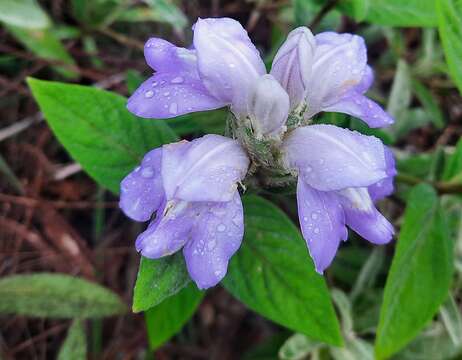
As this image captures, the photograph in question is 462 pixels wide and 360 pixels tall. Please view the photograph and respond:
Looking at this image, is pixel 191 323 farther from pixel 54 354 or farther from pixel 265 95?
pixel 265 95

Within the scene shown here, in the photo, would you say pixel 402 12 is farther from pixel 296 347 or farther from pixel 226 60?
pixel 296 347

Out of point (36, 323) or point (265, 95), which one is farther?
point (36, 323)

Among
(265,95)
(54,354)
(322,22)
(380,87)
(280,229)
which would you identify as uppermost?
(265,95)

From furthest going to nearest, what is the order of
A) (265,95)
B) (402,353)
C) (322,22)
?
(402,353) < (322,22) < (265,95)

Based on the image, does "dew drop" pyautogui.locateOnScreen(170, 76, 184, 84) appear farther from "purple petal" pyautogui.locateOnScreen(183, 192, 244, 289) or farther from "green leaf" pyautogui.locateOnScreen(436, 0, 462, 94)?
"green leaf" pyautogui.locateOnScreen(436, 0, 462, 94)

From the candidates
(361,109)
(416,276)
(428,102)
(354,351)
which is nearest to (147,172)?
(361,109)

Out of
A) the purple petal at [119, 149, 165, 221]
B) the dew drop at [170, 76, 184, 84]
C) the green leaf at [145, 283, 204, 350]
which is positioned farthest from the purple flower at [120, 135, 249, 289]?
the green leaf at [145, 283, 204, 350]

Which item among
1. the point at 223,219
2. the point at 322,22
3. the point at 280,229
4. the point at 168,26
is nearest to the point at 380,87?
the point at 322,22

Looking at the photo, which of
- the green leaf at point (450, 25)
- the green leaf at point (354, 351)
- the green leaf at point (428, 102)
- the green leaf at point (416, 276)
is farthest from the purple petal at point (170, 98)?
the green leaf at point (428, 102)
